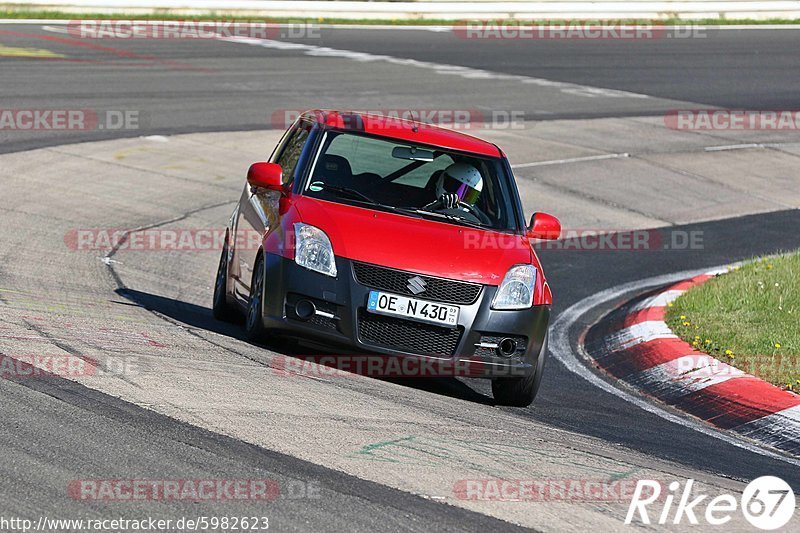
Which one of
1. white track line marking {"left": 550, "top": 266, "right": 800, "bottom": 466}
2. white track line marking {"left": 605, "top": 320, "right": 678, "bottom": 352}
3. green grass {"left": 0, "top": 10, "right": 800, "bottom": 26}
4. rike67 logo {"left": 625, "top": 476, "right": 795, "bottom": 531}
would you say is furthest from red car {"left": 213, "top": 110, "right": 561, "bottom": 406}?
green grass {"left": 0, "top": 10, "right": 800, "bottom": 26}

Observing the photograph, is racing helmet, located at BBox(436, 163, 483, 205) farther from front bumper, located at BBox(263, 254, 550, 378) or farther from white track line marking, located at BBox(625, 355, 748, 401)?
white track line marking, located at BBox(625, 355, 748, 401)

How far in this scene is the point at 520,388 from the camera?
25.8 feet

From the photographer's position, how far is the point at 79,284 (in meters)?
9.80

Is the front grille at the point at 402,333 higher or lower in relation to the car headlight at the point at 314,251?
lower

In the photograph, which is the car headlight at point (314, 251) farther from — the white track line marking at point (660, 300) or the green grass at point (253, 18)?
the green grass at point (253, 18)

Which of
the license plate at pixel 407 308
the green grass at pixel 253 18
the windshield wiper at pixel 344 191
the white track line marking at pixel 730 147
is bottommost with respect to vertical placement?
the white track line marking at pixel 730 147

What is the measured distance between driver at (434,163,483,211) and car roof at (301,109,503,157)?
168 millimetres

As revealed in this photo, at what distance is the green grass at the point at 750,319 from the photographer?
8.85 m

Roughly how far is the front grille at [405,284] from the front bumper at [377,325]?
0.06ft

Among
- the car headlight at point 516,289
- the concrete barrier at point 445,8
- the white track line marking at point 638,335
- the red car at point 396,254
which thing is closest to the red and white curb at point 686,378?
the white track line marking at point 638,335

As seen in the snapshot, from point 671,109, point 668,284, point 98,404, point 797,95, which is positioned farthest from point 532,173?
point 98,404

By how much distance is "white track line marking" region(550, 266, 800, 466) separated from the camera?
753cm

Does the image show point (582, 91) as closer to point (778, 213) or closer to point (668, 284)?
point (778, 213)

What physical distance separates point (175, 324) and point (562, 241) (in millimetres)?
6359
